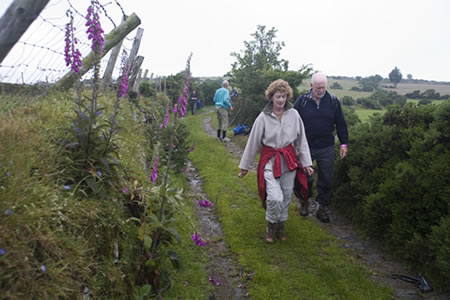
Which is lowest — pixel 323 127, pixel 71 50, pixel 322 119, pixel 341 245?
pixel 341 245

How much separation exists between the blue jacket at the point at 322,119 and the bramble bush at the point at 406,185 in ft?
2.20

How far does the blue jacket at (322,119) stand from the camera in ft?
18.1

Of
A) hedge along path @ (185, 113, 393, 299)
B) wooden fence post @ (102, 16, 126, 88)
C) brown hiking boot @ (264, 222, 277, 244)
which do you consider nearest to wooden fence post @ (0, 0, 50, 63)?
hedge along path @ (185, 113, 393, 299)

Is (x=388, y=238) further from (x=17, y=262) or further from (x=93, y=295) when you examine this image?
(x=17, y=262)

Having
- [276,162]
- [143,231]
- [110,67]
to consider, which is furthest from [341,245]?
[110,67]

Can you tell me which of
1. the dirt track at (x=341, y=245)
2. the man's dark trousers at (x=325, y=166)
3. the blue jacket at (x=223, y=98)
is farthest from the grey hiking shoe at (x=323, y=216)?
the blue jacket at (x=223, y=98)

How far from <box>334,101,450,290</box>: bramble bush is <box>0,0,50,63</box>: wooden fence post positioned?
4692 millimetres

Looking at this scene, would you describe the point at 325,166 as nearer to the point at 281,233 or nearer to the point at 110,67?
the point at 281,233

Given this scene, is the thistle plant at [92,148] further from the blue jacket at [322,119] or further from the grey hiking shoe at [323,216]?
the grey hiking shoe at [323,216]

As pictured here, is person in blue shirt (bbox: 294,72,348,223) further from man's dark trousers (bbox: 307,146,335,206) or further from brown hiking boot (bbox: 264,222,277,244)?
brown hiking boot (bbox: 264,222,277,244)

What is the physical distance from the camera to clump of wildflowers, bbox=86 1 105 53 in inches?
130

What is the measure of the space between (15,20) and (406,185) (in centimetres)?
485

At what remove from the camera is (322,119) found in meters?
5.52

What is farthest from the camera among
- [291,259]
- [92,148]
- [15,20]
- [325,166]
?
[325,166]
